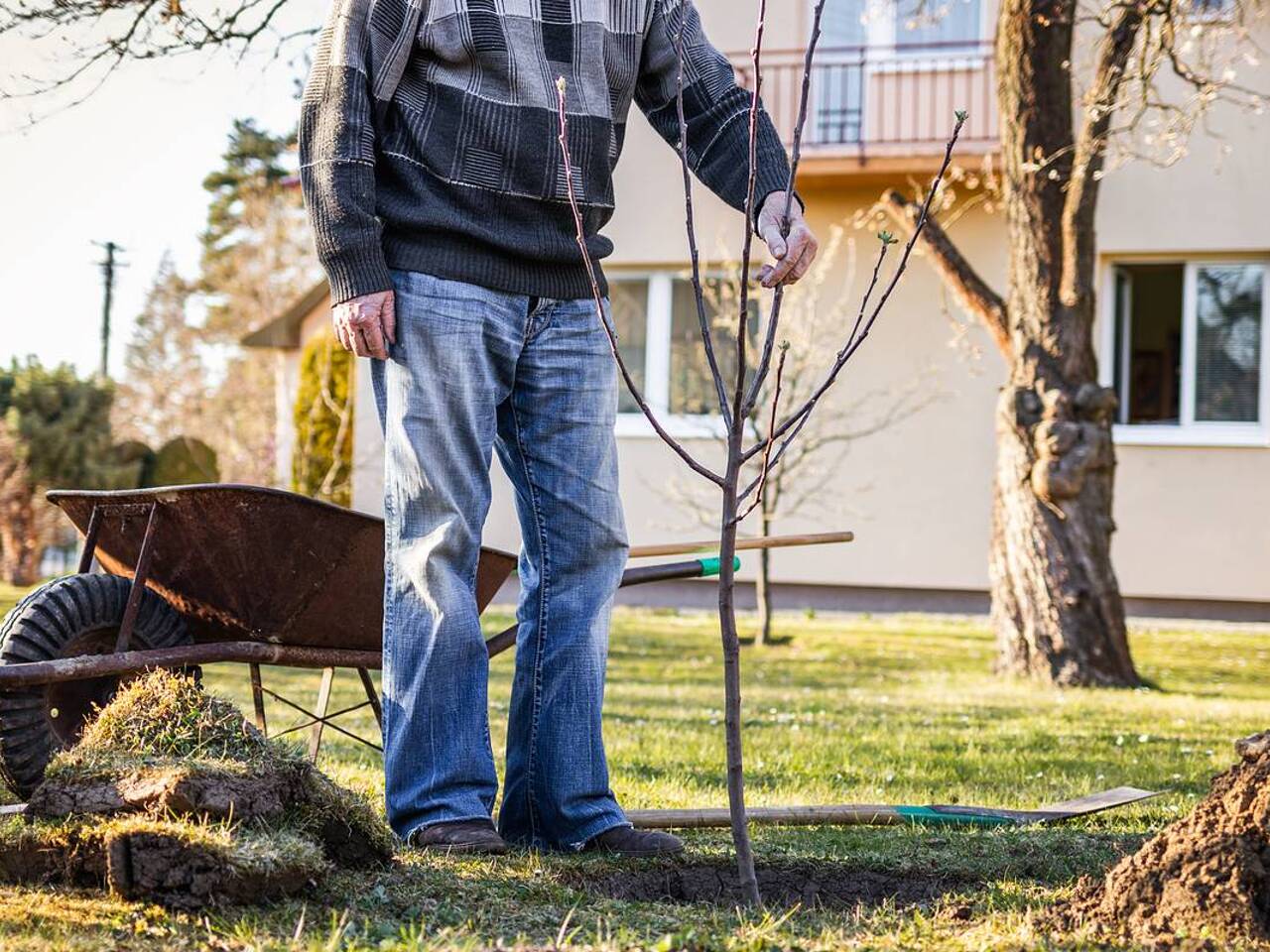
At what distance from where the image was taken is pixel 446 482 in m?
2.79

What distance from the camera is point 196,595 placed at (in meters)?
3.44

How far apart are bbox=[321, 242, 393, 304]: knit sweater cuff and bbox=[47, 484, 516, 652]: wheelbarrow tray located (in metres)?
0.66

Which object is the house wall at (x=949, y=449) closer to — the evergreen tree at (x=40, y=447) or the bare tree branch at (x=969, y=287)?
the bare tree branch at (x=969, y=287)

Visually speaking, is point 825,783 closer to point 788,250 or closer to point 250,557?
point 250,557

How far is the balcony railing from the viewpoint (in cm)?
1188

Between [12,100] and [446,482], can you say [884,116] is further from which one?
[446,482]

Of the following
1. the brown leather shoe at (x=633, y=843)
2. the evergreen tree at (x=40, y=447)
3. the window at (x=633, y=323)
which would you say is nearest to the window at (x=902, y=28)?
the window at (x=633, y=323)

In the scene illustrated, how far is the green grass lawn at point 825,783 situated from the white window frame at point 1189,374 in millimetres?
1804

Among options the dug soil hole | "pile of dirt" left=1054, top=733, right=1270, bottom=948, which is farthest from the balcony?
"pile of dirt" left=1054, top=733, right=1270, bottom=948

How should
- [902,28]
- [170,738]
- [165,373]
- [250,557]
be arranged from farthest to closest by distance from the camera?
[165,373] → [902,28] → [250,557] → [170,738]

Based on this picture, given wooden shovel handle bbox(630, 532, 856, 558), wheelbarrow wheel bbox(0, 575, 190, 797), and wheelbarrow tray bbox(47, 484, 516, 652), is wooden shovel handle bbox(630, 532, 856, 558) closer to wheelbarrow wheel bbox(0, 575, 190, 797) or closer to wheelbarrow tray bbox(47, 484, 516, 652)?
wheelbarrow tray bbox(47, 484, 516, 652)

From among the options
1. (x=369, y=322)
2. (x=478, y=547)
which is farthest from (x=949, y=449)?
(x=369, y=322)

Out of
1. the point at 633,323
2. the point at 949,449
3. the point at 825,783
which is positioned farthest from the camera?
the point at 633,323

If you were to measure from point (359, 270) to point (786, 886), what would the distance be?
1.35m
